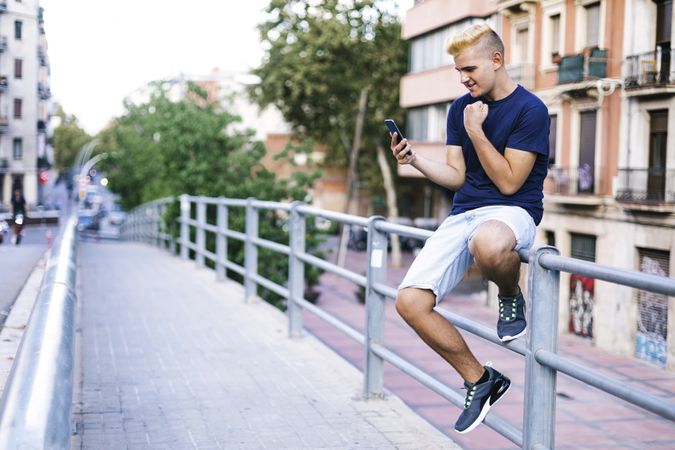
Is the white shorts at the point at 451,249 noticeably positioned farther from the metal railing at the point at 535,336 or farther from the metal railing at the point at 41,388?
the metal railing at the point at 41,388

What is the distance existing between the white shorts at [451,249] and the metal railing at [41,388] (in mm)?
1543

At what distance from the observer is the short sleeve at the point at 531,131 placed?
391 centimetres

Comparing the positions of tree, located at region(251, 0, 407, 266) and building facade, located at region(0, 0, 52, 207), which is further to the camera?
tree, located at region(251, 0, 407, 266)

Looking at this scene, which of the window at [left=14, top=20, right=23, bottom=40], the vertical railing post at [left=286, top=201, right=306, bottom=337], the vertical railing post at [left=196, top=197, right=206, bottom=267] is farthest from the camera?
the vertical railing post at [left=196, top=197, right=206, bottom=267]

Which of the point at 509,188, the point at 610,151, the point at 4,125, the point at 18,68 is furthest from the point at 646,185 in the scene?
the point at 509,188

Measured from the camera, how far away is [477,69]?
396 centimetres

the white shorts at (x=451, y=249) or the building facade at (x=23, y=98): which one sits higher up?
the building facade at (x=23, y=98)

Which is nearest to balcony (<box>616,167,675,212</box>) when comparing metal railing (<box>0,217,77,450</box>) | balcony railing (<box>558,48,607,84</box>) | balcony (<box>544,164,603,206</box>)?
balcony (<box>544,164,603,206</box>)

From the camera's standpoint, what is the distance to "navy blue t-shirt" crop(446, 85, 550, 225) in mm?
3924

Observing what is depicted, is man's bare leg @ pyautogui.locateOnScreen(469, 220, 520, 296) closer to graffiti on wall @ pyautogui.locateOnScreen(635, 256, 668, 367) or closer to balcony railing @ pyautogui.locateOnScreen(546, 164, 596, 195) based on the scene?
graffiti on wall @ pyautogui.locateOnScreen(635, 256, 668, 367)

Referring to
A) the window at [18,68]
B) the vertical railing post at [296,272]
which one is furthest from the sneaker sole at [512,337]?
the vertical railing post at [296,272]

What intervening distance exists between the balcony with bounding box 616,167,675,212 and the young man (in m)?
23.8

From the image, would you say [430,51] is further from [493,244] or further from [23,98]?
[493,244]

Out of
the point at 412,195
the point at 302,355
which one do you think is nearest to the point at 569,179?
the point at 302,355
